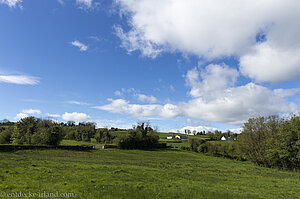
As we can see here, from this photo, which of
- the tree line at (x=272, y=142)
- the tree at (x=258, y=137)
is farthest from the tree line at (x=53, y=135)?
the tree at (x=258, y=137)

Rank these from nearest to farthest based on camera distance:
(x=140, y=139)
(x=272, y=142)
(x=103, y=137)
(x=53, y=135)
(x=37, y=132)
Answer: (x=272, y=142) → (x=53, y=135) → (x=37, y=132) → (x=140, y=139) → (x=103, y=137)

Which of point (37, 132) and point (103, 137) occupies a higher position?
point (37, 132)

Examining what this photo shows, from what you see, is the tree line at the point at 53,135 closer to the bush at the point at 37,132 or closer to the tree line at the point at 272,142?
the bush at the point at 37,132

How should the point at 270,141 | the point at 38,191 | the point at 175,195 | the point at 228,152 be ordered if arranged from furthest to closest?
the point at 228,152, the point at 270,141, the point at 175,195, the point at 38,191

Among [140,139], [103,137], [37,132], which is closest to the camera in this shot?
[37,132]

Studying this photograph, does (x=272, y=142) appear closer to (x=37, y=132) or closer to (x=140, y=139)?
(x=140, y=139)

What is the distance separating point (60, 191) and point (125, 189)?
197 inches

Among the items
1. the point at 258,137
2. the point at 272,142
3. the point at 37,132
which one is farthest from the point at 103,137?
the point at 272,142

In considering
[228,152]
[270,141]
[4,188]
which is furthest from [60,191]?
[228,152]

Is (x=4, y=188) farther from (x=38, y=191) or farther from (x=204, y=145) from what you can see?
(x=204, y=145)

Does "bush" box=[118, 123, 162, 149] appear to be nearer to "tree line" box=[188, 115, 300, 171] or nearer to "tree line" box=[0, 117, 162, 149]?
"tree line" box=[0, 117, 162, 149]

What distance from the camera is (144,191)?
15156mm

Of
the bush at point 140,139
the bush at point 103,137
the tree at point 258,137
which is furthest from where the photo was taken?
the bush at point 103,137

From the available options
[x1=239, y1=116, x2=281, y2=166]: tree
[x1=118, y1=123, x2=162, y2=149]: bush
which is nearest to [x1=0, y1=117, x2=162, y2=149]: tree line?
[x1=118, y1=123, x2=162, y2=149]: bush
